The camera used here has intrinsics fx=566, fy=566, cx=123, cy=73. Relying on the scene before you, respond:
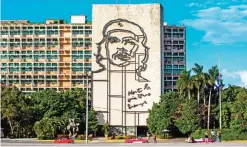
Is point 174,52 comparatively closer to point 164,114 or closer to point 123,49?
point 123,49

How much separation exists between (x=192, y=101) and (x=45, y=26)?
4584cm

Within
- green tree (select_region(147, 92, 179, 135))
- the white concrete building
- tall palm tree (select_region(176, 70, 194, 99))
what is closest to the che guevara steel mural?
the white concrete building

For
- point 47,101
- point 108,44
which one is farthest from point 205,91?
point 47,101

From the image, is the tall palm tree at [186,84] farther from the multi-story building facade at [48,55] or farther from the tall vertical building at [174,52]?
the tall vertical building at [174,52]

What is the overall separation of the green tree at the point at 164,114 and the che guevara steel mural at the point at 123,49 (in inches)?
313

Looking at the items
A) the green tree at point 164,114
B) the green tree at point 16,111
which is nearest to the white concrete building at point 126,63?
the green tree at point 164,114

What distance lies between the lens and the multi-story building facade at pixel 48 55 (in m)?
121

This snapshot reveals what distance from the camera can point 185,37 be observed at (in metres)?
129

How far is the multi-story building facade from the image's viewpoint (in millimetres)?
120875

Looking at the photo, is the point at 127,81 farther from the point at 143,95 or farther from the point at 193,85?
the point at 193,85

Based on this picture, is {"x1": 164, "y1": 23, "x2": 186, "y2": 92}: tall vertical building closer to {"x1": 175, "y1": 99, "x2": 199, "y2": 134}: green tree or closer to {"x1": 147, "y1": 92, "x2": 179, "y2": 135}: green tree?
{"x1": 147, "y1": 92, "x2": 179, "y2": 135}: green tree

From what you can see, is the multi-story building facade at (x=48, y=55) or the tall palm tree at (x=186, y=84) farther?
the multi-story building facade at (x=48, y=55)

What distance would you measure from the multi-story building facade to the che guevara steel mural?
64.2 feet

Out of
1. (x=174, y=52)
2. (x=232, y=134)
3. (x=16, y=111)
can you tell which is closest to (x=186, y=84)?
(x=232, y=134)
